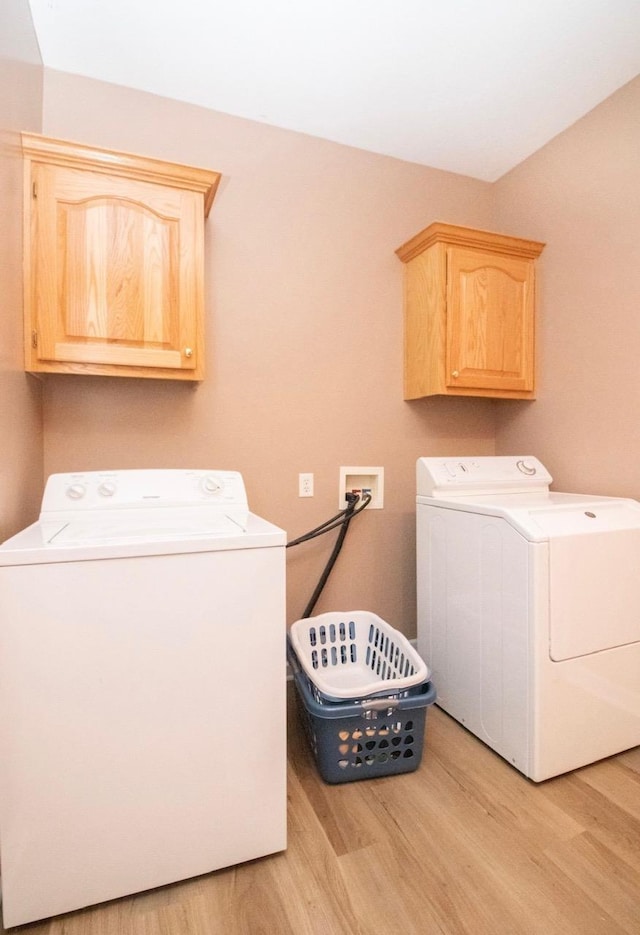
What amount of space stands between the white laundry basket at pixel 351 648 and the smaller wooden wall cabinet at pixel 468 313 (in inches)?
41.7

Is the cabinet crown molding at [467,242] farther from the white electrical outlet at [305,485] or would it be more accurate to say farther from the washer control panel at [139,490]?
the washer control panel at [139,490]

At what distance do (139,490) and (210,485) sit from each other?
0.74 ft

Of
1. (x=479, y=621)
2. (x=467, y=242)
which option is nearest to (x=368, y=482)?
(x=479, y=621)

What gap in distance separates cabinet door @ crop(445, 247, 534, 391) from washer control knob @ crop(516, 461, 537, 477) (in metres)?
0.36

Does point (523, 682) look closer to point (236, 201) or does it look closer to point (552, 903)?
point (552, 903)

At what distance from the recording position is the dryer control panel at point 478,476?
6.34 feet

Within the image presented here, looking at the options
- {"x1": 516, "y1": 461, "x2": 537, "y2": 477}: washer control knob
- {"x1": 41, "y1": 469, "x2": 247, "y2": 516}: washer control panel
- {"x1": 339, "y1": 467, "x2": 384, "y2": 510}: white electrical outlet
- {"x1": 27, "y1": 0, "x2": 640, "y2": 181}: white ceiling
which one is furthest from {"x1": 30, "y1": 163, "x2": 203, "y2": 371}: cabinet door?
{"x1": 516, "y1": 461, "x2": 537, "y2": 477}: washer control knob

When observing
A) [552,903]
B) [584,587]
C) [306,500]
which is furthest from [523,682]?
[306,500]

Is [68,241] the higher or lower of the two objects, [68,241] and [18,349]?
the higher

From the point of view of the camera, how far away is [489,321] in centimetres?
215

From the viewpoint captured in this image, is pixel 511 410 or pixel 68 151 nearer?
pixel 68 151

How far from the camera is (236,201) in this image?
2.00 meters

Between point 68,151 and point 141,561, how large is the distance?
1.37m

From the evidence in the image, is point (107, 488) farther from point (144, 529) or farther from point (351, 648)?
point (351, 648)
